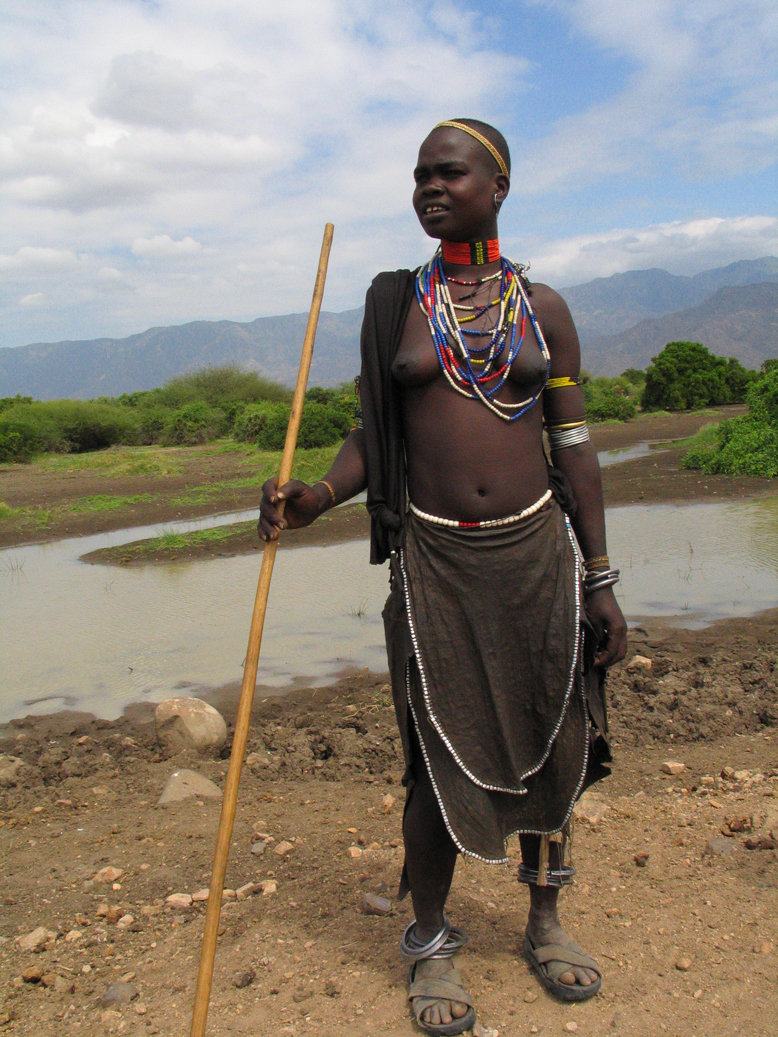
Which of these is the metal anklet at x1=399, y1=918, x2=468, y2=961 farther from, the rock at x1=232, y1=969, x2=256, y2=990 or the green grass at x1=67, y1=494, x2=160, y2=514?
the green grass at x1=67, y1=494, x2=160, y2=514

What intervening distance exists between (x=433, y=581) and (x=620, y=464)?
13.2 metres

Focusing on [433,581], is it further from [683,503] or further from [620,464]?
[620,464]

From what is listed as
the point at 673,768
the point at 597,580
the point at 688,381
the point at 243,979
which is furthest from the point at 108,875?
the point at 688,381

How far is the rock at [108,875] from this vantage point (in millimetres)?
2803

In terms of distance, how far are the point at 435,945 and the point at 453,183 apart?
73.3 inches

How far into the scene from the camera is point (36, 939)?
2.44m

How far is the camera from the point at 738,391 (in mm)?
30031

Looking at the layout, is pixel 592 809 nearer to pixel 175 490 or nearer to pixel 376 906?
pixel 376 906

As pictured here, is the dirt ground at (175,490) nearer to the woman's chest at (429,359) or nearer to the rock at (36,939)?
the rock at (36,939)

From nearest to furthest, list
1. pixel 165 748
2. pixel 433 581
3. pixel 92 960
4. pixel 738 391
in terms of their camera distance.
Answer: pixel 433 581 < pixel 92 960 < pixel 165 748 < pixel 738 391

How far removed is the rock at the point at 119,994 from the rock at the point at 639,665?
122 inches

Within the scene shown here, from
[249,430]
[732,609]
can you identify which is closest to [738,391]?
[249,430]

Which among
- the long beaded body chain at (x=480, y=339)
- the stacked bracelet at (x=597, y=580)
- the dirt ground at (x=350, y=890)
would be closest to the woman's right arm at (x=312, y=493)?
the long beaded body chain at (x=480, y=339)

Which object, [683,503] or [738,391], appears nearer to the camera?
[683,503]
